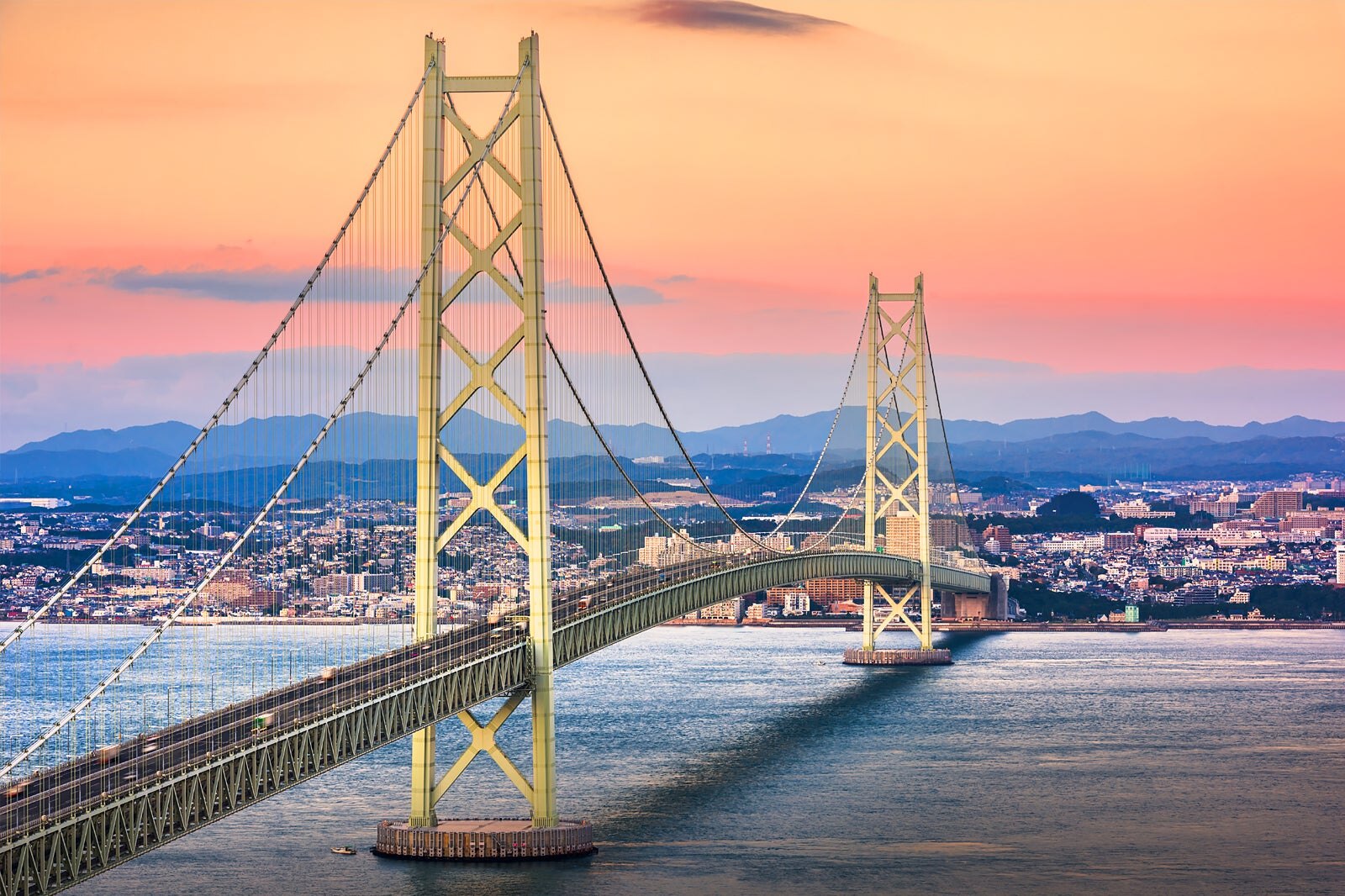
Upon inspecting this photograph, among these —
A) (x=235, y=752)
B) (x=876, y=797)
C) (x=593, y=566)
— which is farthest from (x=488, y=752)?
(x=593, y=566)

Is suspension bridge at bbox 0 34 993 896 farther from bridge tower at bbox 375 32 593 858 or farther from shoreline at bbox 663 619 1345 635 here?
shoreline at bbox 663 619 1345 635

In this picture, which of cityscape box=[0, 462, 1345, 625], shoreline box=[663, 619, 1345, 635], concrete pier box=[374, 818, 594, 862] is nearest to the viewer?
concrete pier box=[374, 818, 594, 862]

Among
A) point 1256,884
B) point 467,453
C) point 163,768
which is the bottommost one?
point 1256,884

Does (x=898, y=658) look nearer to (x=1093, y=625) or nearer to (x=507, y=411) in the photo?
(x=1093, y=625)

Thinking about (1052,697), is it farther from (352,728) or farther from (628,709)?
(352,728)

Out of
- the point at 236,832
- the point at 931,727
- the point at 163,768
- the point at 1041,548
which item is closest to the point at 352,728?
the point at 163,768

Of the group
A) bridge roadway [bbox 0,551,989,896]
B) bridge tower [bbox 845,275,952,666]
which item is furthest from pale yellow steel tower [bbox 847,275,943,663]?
bridge roadway [bbox 0,551,989,896]
